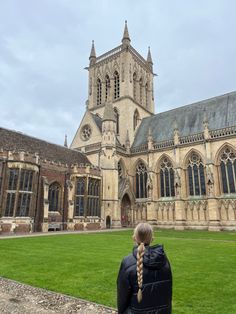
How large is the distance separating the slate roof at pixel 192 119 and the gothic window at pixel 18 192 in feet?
72.3

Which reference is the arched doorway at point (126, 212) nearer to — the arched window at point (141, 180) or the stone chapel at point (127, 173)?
the stone chapel at point (127, 173)

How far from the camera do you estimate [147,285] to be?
2.88 metres

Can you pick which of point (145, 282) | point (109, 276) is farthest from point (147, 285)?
point (109, 276)

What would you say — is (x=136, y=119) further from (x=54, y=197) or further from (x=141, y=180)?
(x=54, y=197)

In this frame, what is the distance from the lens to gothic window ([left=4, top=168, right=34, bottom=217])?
27344mm

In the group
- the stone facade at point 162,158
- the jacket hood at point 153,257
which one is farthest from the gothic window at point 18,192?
the jacket hood at point 153,257

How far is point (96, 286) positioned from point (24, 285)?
2.06 metres

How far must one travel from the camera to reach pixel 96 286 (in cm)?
707

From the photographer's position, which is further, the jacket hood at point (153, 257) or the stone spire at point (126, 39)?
the stone spire at point (126, 39)

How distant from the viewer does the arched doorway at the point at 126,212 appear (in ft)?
133

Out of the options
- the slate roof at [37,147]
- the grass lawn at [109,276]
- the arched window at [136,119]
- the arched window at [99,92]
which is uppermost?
the arched window at [99,92]

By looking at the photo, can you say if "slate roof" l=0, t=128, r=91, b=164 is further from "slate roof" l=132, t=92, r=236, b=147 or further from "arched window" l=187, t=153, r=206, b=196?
"arched window" l=187, t=153, r=206, b=196

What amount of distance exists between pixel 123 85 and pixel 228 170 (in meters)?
25.7

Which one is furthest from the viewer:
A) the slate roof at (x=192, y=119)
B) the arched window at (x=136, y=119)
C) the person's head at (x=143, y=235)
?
the arched window at (x=136, y=119)
